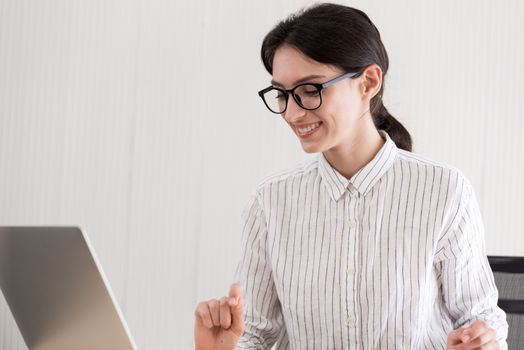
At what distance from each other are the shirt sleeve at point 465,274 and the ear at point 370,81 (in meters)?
0.31

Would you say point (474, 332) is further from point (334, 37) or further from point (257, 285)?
point (334, 37)

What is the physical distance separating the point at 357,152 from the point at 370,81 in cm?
17

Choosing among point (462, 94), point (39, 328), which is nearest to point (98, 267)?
point (39, 328)

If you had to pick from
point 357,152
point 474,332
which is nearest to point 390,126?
point 357,152

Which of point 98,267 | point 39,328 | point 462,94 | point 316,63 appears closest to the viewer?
point 98,267

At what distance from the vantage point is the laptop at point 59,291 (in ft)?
3.55

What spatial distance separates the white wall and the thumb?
4.59ft

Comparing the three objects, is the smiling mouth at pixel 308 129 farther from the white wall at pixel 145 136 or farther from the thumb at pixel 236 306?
the white wall at pixel 145 136

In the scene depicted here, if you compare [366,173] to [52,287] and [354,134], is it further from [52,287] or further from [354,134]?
[52,287]

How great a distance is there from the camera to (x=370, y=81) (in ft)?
5.65

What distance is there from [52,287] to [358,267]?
0.75 metres

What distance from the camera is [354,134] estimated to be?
174 cm

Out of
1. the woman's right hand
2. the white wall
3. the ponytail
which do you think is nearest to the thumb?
the woman's right hand

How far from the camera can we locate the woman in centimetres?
164
